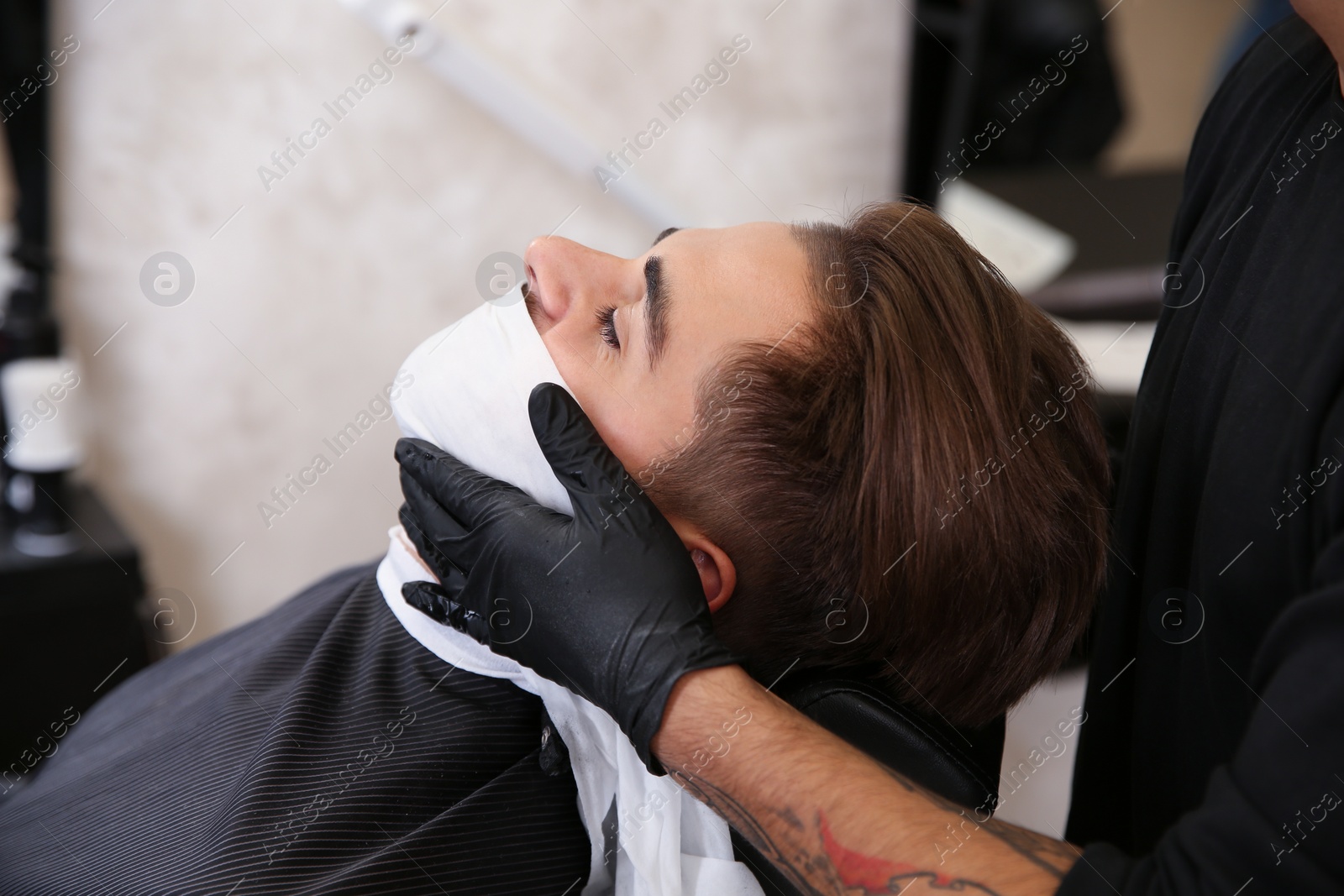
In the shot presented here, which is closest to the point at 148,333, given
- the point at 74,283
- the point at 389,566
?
the point at 74,283

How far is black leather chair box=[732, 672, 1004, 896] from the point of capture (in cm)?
95

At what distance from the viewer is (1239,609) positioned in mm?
980

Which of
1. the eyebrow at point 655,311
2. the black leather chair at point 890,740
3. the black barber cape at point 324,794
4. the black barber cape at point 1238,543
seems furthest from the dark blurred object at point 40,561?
the black barber cape at point 1238,543

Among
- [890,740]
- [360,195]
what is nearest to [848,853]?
[890,740]

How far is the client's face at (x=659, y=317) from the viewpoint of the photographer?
1.11m

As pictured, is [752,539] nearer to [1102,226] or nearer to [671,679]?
[671,679]

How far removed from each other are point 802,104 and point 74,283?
77.7 inches

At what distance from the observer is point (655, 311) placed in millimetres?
1140

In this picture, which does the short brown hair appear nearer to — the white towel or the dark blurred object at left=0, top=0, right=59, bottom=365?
the white towel

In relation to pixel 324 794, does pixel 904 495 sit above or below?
above

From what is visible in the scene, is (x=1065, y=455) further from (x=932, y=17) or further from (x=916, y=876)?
(x=932, y=17)

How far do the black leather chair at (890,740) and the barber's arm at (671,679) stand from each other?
5 cm

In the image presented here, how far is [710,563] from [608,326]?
0.31 meters

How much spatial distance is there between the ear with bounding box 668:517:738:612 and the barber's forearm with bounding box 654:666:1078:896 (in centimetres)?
18
